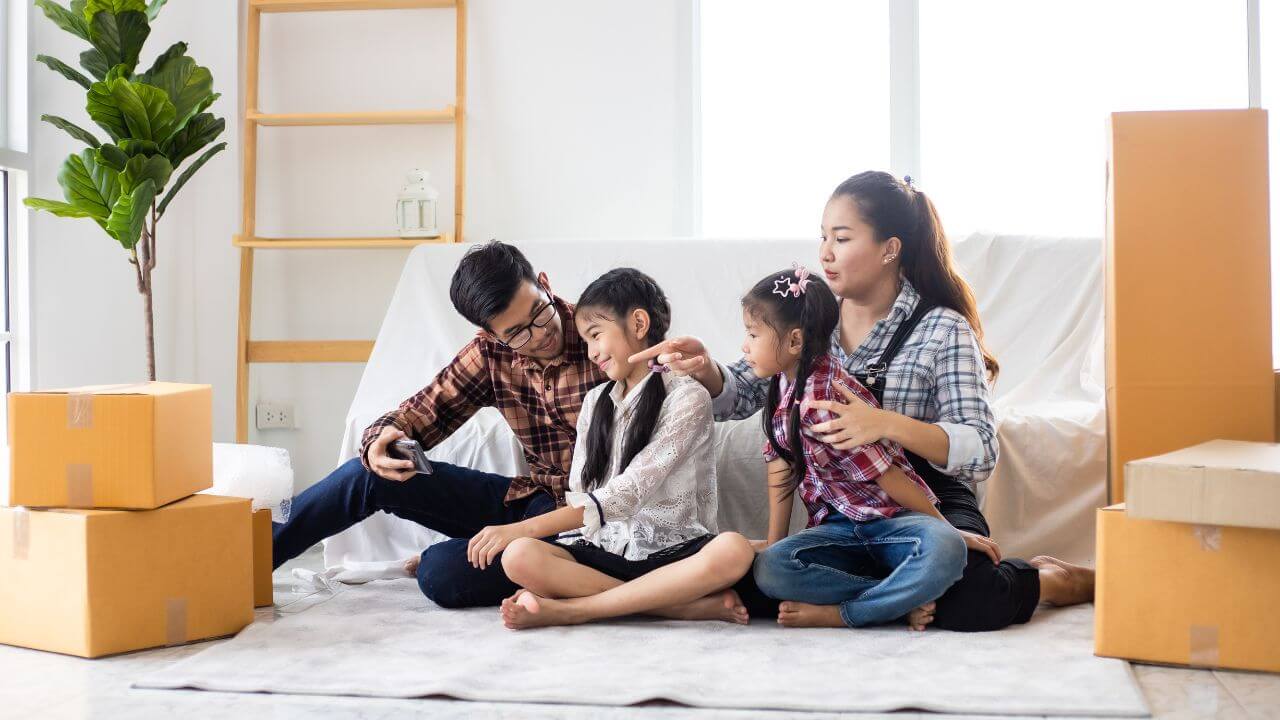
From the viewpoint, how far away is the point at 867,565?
1629mm

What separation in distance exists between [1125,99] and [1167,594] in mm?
1923

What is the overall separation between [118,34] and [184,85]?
0.55ft

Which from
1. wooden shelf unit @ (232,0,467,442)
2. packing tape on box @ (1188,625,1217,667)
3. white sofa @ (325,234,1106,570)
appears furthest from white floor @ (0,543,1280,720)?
wooden shelf unit @ (232,0,467,442)

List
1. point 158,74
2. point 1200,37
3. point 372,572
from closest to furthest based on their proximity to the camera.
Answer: point 372,572
point 158,74
point 1200,37

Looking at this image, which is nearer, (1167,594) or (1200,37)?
(1167,594)

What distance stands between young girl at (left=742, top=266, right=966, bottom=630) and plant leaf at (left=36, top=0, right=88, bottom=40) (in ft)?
5.49

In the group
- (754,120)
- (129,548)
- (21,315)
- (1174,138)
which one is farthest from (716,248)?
(21,315)

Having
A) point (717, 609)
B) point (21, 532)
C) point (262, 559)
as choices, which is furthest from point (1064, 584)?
point (21, 532)

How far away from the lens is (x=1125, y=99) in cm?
288

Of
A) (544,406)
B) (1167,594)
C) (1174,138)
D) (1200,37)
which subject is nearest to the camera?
(1167,594)

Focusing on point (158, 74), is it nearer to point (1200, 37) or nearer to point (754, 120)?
point (754, 120)

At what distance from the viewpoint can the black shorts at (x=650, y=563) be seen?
5.31ft

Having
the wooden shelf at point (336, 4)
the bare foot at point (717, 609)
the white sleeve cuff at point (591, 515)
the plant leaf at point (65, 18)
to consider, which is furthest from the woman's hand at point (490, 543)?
the wooden shelf at point (336, 4)

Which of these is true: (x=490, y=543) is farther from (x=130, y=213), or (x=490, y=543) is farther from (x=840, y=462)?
(x=130, y=213)
